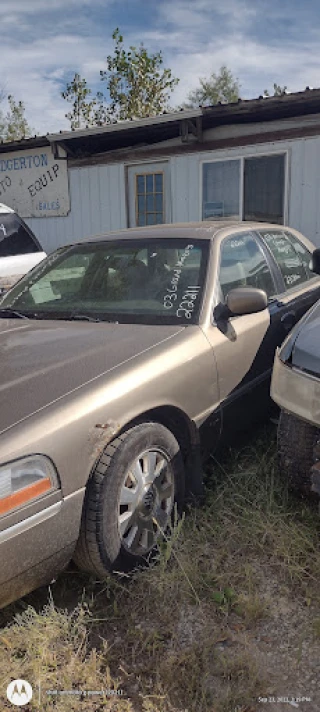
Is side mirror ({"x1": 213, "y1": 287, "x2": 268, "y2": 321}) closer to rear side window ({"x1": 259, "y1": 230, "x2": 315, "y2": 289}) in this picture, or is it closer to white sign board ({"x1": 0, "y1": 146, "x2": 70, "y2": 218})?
rear side window ({"x1": 259, "y1": 230, "x2": 315, "y2": 289})

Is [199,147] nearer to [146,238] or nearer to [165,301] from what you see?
[146,238]

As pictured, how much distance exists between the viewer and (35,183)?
36.6 feet

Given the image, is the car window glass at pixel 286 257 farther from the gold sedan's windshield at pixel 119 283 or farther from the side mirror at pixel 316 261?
the gold sedan's windshield at pixel 119 283

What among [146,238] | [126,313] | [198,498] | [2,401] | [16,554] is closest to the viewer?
[16,554]

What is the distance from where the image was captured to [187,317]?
9.50 feet

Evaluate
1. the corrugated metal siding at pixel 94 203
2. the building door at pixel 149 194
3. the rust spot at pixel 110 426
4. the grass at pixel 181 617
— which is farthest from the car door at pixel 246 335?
the corrugated metal siding at pixel 94 203

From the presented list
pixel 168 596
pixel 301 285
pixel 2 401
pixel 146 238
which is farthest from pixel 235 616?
pixel 301 285

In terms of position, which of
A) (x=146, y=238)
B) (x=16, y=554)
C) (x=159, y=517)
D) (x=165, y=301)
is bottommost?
(x=159, y=517)

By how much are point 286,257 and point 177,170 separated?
5559 mm

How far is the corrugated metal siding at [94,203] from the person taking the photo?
32.7 ft

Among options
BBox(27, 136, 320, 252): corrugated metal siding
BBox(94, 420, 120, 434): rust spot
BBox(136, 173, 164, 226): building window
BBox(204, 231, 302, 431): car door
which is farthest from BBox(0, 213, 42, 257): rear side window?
BBox(94, 420, 120, 434): rust spot

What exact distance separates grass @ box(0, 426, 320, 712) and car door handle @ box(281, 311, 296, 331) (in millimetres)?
1170

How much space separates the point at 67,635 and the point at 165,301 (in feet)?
5.59

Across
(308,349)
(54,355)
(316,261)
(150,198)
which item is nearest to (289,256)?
(316,261)
